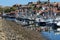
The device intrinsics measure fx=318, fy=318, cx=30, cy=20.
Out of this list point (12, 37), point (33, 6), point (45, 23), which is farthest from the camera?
point (33, 6)

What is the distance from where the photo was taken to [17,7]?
110875 millimetres

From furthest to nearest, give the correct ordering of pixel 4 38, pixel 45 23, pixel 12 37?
pixel 45 23 < pixel 12 37 < pixel 4 38

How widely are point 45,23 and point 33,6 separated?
5593cm

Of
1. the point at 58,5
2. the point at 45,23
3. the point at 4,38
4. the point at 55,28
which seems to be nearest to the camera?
the point at 4,38

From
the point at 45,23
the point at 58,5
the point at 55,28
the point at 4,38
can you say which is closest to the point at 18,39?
the point at 4,38

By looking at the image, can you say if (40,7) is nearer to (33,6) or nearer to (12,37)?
(33,6)

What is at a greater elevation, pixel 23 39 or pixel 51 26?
pixel 23 39

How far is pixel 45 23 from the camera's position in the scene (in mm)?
50438

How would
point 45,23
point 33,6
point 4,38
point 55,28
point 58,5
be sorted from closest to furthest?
point 4,38 < point 55,28 < point 45,23 < point 58,5 < point 33,6

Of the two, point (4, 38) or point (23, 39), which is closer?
point (4, 38)

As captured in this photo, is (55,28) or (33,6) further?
(33,6)

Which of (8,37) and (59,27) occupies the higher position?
(8,37)

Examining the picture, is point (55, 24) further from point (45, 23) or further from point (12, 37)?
point (12, 37)

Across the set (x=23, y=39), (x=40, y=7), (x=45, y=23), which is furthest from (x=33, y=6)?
(x=23, y=39)
